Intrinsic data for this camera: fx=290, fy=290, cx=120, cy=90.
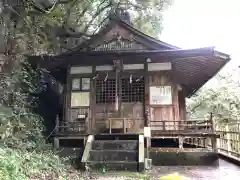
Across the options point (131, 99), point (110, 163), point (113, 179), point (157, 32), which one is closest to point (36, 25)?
point (131, 99)

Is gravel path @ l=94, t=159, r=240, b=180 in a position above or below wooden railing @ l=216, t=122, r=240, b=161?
below

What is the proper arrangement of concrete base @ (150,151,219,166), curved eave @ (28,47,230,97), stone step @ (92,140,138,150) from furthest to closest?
curved eave @ (28,47,230,97)
stone step @ (92,140,138,150)
concrete base @ (150,151,219,166)

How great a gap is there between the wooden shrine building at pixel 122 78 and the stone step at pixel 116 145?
1.65 metres

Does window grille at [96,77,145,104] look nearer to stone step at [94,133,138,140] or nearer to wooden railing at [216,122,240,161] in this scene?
stone step at [94,133,138,140]

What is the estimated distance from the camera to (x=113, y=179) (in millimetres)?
7965

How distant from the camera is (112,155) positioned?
9922mm

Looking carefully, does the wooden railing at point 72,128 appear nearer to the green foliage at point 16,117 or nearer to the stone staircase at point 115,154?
the green foliage at point 16,117

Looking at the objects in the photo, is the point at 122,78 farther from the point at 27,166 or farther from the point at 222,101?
the point at 222,101

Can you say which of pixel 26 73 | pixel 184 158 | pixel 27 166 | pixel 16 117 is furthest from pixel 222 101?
pixel 27 166

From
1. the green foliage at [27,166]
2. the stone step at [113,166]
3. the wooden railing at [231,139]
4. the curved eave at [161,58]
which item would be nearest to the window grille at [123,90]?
the curved eave at [161,58]

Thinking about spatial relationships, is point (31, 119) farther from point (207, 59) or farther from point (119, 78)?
point (207, 59)

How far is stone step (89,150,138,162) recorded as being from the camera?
9.70 meters

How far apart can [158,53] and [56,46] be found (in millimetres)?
7052

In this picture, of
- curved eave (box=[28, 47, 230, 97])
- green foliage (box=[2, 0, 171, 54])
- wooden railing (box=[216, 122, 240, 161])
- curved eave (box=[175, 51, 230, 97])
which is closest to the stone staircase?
wooden railing (box=[216, 122, 240, 161])
